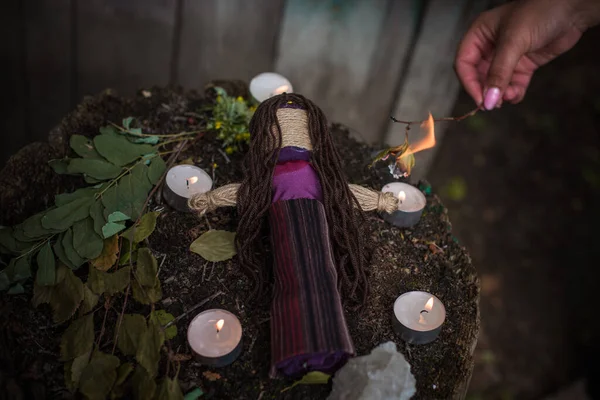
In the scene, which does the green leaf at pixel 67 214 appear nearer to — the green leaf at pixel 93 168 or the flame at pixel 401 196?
the green leaf at pixel 93 168

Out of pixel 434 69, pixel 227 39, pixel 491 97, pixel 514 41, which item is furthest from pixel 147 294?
pixel 434 69

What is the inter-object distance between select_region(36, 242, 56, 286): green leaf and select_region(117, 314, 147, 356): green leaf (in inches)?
7.3

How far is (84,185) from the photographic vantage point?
1293 mm

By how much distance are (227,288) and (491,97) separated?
0.79 meters

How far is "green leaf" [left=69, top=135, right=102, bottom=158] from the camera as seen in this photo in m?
1.27

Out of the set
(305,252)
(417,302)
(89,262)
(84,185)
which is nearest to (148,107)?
(84,185)

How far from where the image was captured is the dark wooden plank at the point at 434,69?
1.99 metres

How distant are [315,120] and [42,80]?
128cm

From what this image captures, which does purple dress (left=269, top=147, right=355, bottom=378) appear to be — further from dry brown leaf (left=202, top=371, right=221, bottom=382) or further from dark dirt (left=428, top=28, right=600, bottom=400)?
dark dirt (left=428, top=28, right=600, bottom=400)

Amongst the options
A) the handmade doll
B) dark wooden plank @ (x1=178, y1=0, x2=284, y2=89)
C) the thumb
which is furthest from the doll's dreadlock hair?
dark wooden plank @ (x1=178, y1=0, x2=284, y2=89)

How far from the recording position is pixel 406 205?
52.0 inches

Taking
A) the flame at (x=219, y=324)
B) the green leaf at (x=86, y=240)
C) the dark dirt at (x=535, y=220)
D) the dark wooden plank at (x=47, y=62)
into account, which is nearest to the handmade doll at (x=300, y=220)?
the flame at (x=219, y=324)

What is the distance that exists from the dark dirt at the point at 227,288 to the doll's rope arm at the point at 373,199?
0.07m

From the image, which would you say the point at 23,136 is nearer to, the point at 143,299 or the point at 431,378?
the point at 143,299
